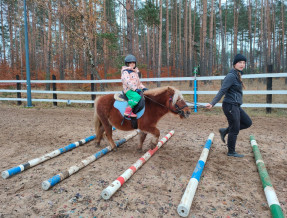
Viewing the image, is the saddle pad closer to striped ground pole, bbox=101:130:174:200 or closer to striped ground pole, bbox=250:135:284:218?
striped ground pole, bbox=101:130:174:200

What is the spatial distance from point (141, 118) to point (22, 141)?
352cm

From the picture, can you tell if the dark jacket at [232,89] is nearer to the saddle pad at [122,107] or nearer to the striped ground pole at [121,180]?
the saddle pad at [122,107]

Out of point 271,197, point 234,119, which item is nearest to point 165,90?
point 234,119

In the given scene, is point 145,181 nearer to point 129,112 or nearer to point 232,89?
point 129,112

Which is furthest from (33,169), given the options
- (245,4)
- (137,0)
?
(245,4)

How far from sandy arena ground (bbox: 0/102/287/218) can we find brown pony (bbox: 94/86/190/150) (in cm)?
61

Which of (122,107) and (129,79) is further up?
(129,79)

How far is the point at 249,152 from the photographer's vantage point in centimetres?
411

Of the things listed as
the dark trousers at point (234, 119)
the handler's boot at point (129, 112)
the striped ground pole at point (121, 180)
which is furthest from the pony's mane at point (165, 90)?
the striped ground pole at point (121, 180)

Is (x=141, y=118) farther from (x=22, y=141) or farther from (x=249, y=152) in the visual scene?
(x=22, y=141)

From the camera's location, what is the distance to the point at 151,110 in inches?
158

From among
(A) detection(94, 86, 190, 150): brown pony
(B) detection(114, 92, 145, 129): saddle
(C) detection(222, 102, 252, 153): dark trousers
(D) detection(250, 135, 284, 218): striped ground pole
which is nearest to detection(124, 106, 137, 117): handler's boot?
→ (B) detection(114, 92, 145, 129): saddle

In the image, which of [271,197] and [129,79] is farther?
[129,79]

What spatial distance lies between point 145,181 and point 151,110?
5.14ft
